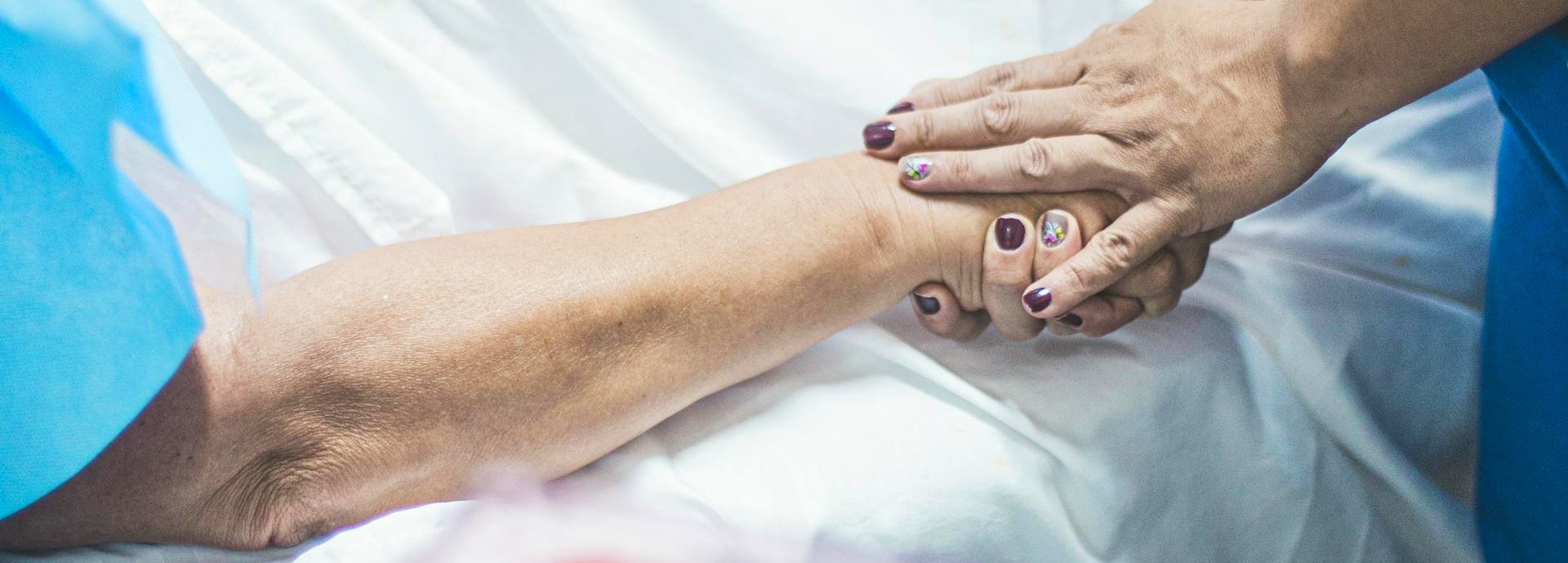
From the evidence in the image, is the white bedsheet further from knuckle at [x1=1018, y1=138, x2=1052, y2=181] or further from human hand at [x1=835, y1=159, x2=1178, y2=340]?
knuckle at [x1=1018, y1=138, x2=1052, y2=181]

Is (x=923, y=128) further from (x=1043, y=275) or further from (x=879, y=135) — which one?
(x=1043, y=275)

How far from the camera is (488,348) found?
70cm

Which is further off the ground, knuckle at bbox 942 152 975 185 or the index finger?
the index finger

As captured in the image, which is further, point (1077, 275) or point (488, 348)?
point (1077, 275)

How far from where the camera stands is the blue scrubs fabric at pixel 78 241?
0.45 meters

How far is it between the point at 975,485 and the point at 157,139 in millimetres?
546

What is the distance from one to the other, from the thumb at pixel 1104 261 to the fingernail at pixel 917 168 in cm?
13

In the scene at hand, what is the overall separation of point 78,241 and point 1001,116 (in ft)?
2.11

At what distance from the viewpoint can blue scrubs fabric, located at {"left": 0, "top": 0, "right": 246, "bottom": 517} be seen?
446 mm

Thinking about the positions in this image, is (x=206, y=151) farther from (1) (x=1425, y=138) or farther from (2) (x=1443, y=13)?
(1) (x=1425, y=138)

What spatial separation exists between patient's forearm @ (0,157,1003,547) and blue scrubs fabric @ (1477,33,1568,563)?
38 centimetres

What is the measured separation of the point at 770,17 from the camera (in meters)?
1.02

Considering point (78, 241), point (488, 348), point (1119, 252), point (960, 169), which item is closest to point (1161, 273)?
point (1119, 252)

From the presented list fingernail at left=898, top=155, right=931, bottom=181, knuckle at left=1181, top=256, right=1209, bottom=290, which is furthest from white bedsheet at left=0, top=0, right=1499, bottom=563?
fingernail at left=898, top=155, right=931, bottom=181
